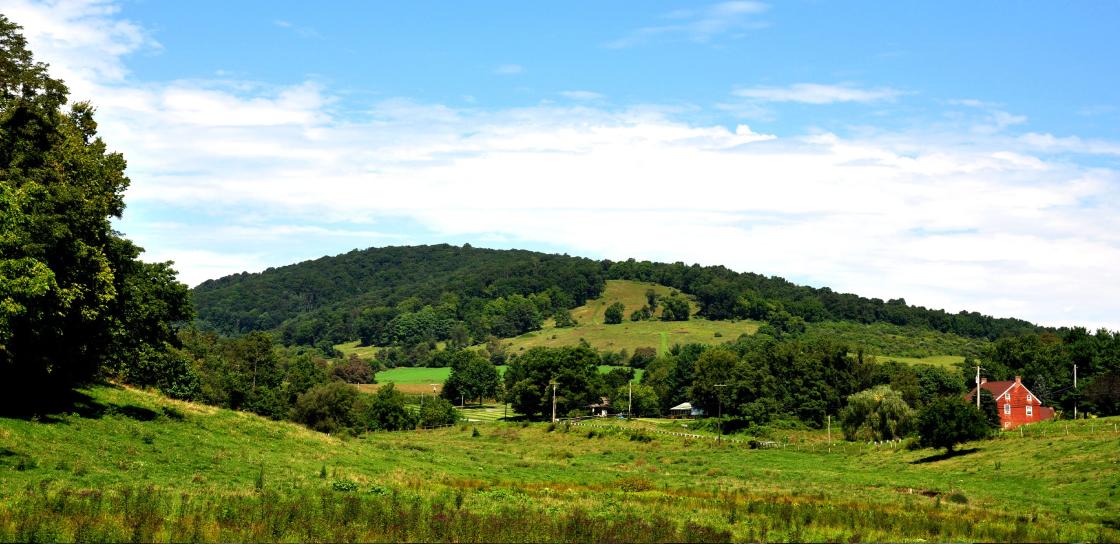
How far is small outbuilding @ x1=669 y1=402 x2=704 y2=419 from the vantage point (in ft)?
522

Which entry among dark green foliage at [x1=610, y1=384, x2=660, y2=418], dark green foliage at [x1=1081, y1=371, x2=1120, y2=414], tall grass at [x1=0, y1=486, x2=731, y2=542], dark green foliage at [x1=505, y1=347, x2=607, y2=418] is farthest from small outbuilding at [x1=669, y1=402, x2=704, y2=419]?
tall grass at [x1=0, y1=486, x2=731, y2=542]

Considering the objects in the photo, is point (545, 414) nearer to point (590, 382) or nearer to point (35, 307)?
point (590, 382)

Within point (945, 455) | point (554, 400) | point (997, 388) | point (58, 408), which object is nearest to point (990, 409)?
point (997, 388)

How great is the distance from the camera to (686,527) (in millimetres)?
27469

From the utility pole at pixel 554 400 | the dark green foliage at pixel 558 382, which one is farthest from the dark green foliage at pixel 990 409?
the dark green foliage at pixel 558 382

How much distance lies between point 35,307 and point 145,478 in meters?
8.40

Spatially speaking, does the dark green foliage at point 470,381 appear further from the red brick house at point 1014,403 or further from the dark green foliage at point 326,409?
the red brick house at point 1014,403

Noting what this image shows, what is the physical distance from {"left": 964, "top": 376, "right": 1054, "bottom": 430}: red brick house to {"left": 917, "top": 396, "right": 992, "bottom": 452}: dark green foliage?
132 ft

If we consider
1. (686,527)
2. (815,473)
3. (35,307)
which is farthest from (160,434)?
(815,473)

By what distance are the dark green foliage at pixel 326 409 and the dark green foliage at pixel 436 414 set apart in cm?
2791

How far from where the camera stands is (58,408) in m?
41.3

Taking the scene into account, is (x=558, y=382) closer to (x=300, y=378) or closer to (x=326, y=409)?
(x=300, y=378)

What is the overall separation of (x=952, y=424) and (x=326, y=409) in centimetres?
6783

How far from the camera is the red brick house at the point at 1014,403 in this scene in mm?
108500
